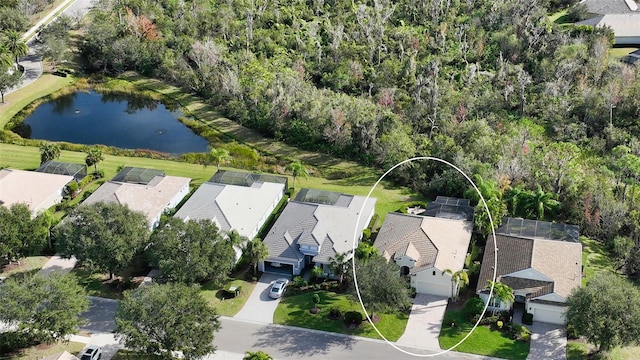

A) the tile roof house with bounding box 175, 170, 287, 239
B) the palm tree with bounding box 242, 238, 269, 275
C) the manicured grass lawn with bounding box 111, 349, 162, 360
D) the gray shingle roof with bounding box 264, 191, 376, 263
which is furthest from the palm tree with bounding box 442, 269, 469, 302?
the manicured grass lawn with bounding box 111, 349, 162, 360

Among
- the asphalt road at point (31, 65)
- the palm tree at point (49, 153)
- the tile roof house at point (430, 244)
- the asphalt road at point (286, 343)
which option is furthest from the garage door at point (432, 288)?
the asphalt road at point (31, 65)

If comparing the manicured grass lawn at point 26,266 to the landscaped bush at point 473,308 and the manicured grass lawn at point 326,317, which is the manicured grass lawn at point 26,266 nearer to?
the manicured grass lawn at point 326,317

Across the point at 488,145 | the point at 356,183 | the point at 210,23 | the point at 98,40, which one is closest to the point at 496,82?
the point at 488,145

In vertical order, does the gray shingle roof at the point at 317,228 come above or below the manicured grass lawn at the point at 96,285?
above

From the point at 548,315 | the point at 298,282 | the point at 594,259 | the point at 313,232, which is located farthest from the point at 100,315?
the point at 594,259

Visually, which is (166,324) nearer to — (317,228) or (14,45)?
(317,228)
